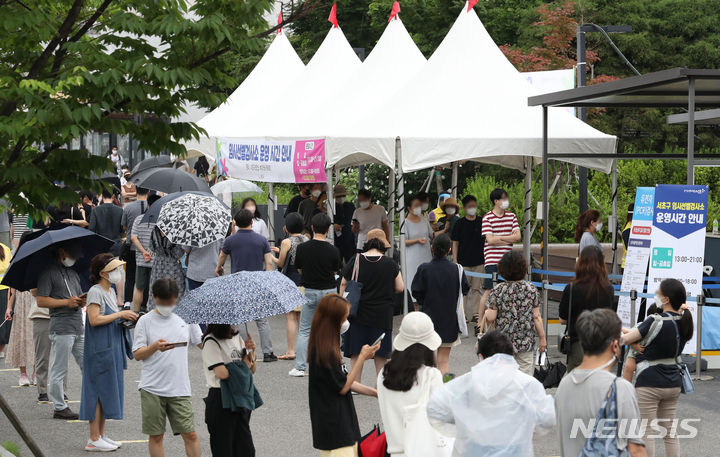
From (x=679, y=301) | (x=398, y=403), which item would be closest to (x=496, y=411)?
(x=398, y=403)

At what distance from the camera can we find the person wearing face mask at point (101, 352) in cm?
712

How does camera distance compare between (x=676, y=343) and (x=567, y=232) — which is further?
(x=567, y=232)

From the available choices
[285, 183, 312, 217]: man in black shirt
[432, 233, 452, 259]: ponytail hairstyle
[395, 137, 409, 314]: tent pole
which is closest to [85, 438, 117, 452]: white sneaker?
[432, 233, 452, 259]: ponytail hairstyle

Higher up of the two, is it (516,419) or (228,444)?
(516,419)

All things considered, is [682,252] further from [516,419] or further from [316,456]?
[516,419]

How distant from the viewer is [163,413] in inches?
250

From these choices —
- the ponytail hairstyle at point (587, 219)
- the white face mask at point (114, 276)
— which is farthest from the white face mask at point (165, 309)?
the ponytail hairstyle at point (587, 219)

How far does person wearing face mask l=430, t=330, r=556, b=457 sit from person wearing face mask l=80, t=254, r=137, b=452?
3868mm

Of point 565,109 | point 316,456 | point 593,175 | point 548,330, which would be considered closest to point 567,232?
point 593,175

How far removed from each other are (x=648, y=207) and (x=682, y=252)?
743 mm

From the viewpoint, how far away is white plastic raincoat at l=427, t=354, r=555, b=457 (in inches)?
161

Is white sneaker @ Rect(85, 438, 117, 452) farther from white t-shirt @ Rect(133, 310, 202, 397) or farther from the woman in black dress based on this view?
the woman in black dress

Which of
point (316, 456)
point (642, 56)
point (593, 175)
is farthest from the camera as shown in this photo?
point (642, 56)

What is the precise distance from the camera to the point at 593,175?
25.2 m
